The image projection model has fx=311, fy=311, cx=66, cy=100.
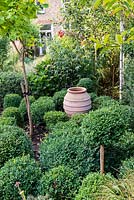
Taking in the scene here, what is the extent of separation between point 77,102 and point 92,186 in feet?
7.92

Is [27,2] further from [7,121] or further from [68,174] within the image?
[68,174]

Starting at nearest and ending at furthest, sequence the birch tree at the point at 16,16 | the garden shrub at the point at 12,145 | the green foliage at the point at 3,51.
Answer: the garden shrub at the point at 12,145 < the birch tree at the point at 16,16 < the green foliage at the point at 3,51

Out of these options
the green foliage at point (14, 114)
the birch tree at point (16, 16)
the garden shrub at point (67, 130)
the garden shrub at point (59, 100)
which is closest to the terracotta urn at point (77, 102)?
the garden shrub at point (59, 100)

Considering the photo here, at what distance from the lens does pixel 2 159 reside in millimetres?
3014

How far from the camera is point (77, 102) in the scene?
4.59m

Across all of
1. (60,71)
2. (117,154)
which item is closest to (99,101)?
(60,71)

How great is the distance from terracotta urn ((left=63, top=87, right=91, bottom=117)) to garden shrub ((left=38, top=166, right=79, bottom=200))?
203 centimetres

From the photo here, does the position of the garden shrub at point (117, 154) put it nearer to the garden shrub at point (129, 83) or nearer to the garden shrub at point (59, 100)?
the garden shrub at point (129, 83)

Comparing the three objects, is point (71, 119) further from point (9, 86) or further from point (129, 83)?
point (9, 86)

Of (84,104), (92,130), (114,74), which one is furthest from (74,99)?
(92,130)

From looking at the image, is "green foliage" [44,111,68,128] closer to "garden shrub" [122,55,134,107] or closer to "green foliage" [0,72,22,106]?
"garden shrub" [122,55,134,107]

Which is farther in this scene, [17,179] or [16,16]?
[16,16]

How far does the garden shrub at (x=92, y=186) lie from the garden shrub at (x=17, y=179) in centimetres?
53

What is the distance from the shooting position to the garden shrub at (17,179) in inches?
102
